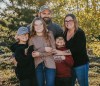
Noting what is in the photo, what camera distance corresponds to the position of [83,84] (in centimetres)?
667

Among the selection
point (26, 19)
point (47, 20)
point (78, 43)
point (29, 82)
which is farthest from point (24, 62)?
Result: point (26, 19)

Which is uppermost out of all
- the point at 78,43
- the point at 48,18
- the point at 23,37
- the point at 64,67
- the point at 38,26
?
the point at 48,18

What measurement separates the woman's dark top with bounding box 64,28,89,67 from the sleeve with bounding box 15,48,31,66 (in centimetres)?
82

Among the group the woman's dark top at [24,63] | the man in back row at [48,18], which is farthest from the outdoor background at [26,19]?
the woman's dark top at [24,63]

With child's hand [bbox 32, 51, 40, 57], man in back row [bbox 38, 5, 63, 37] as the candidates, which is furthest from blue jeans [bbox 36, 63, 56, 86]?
man in back row [bbox 38, 5, 63, 37]

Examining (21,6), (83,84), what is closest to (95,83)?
(83,84)

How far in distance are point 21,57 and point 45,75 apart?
0.60m

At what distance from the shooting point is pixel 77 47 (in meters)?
6.33

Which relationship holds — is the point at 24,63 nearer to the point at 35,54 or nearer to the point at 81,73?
the point at 35,54

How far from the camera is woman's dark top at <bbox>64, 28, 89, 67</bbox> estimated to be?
250 inches

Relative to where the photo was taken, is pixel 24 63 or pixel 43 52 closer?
pixel 24 63

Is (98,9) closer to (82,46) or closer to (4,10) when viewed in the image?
(82,46)

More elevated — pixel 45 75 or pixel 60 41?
pixel 60 41

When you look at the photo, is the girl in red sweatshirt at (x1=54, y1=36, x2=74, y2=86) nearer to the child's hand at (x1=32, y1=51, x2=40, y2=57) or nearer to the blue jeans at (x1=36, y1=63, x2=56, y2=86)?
the blue jeans at (x1=36, y1=63, x2=56, y2=86)
